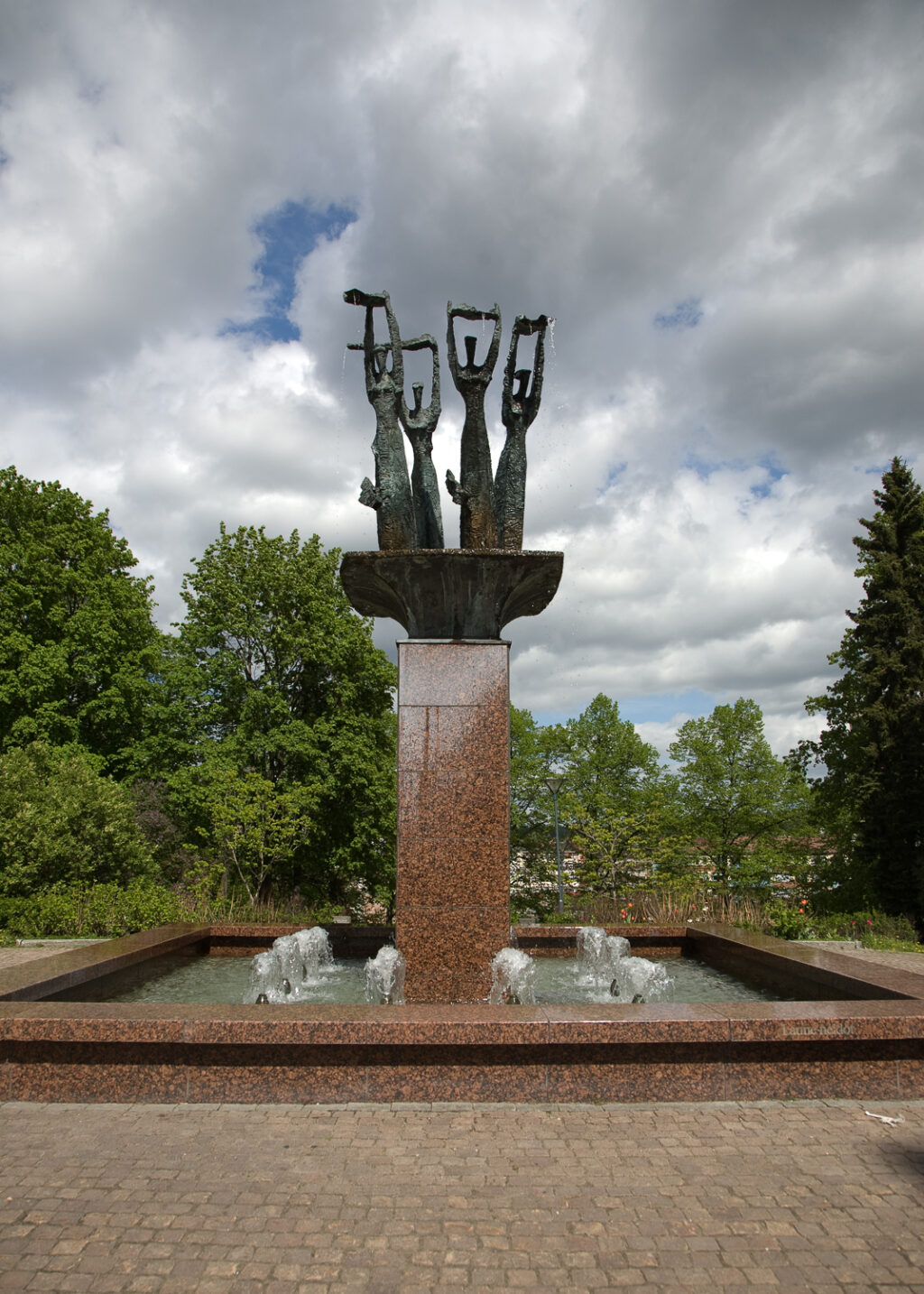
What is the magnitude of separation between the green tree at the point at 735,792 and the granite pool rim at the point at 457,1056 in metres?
27.8

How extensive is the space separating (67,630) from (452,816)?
66.0ft

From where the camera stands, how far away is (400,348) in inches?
328

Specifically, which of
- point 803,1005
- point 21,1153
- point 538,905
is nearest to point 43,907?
point 21,1153

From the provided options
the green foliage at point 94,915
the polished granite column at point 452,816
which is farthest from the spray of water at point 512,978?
→ the green foliage at point 94,915

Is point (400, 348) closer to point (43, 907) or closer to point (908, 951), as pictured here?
point (43, 907)

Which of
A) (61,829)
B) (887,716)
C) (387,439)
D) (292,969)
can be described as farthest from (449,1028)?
(887,716)

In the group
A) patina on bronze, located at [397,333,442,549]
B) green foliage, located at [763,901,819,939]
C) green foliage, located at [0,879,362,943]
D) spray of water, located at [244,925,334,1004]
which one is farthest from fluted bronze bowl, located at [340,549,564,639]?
green foliage, located at [763,901,819,939]

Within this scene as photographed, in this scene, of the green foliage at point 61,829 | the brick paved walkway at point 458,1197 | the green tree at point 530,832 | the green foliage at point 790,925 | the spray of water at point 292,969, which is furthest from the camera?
the green tree at point 530,832

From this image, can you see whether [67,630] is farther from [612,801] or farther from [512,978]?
[512,978]

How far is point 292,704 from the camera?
2689 cm

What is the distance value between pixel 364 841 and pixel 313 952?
52.9ft

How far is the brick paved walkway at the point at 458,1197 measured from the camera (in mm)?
3119

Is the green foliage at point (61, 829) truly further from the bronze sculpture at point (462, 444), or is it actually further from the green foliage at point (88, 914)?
the bronze sculpture at point (462, 444)

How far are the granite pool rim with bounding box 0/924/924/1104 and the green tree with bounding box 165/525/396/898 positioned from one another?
60.2 feet
